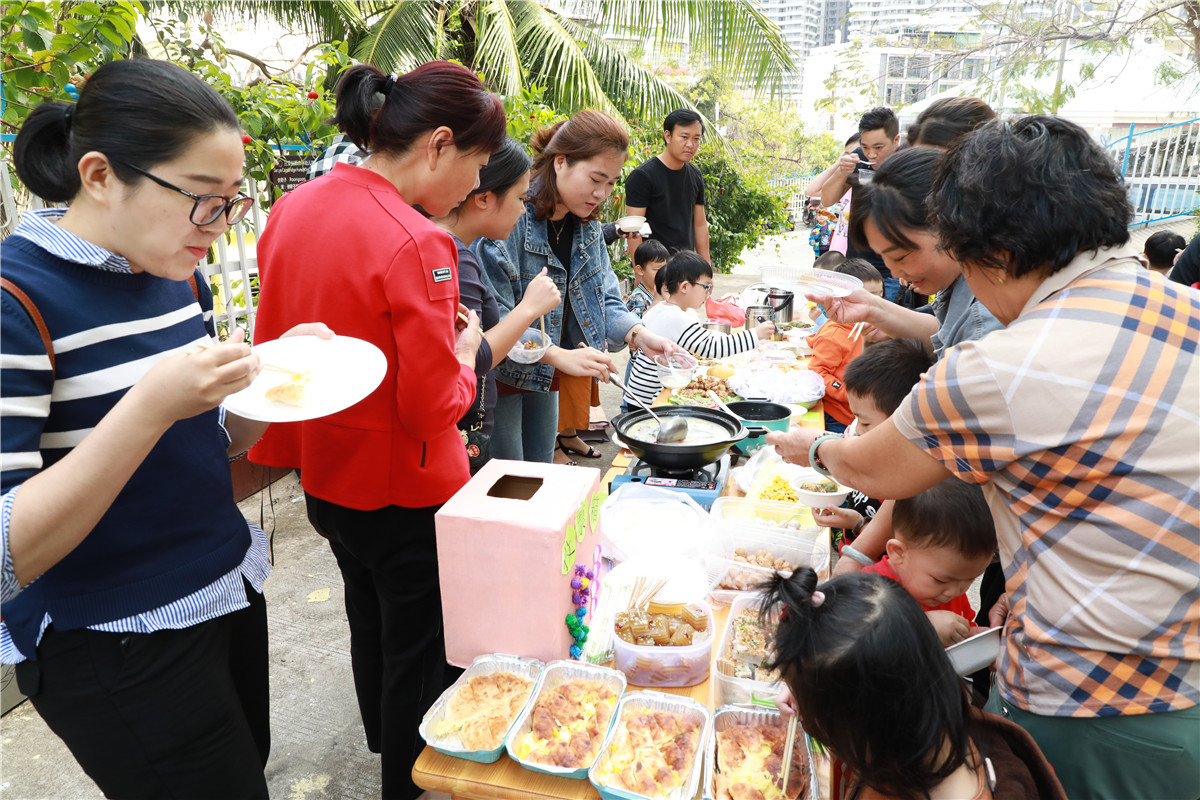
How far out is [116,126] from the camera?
3.80 ft

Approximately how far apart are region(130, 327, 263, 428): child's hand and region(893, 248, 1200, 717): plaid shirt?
1.15 meters

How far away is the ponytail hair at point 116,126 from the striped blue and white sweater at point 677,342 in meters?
2.69

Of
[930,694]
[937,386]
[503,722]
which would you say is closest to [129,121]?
[503,722]

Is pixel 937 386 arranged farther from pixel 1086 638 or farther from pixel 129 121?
pixel 129 121

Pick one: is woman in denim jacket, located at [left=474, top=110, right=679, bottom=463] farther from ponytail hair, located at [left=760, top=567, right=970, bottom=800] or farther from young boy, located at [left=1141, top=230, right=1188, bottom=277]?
young boy, located at [left=1141, top=230, right=1188, bottom=277]

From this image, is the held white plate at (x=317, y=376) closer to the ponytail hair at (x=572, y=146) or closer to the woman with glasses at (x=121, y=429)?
the woman with glasses at (x=121, y=429)

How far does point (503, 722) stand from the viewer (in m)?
1.44

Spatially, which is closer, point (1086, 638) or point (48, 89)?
point (1086, 638)

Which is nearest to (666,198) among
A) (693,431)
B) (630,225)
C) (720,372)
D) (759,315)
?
(630,225)

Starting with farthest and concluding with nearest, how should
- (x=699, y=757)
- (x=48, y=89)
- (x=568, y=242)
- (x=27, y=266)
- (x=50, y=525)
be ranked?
(x=568, y=242), (x=48, y=89), (x=699, y=757), (x=27, y=266), (x=50, y=525)

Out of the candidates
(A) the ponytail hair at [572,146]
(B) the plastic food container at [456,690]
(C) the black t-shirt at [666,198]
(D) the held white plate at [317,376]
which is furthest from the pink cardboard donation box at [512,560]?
(C) the black t-shirt at [666,198]

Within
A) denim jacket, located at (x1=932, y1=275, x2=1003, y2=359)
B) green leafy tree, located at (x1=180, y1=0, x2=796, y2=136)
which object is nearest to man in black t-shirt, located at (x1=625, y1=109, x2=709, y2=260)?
green leafy tree, located at (x1=180, y1=0, x2=796, y2=136)

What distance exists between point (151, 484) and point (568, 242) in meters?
2.11

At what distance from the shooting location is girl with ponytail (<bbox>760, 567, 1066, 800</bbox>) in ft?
3.81
